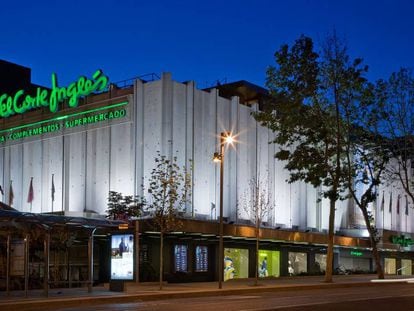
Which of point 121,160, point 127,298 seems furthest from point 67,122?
point 127,298

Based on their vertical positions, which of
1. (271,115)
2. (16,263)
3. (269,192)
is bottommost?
(16,263)

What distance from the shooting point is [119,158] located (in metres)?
45.3

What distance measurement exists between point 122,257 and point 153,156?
12267 mm

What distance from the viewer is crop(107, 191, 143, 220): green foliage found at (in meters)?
40.5

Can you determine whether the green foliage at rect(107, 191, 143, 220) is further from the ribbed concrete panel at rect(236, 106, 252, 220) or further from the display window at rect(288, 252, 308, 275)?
the display window at rect(288, 252, 308, 275)

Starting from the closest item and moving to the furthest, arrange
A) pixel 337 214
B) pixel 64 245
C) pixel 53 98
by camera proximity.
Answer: pixel 64 245
pixel 53 98
pixel 337 214

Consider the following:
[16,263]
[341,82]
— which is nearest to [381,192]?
[341,82]

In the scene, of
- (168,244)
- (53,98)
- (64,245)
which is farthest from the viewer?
(53,98)

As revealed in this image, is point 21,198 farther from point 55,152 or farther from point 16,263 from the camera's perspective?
point 16,263

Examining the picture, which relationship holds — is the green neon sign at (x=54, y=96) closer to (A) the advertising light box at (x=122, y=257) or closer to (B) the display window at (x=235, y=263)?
(B) the display window at (x=235, y=263)

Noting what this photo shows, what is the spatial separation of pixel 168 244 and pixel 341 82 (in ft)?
50.9

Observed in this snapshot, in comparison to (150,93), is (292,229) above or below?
below

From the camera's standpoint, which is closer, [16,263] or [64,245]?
[16,263]

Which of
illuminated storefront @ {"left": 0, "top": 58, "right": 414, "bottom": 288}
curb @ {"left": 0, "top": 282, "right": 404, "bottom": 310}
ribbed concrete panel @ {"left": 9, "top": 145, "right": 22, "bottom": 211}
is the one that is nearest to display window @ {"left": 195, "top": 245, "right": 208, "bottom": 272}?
illuminated storefront @ {"left": 0, "top": 58, "right": 414, "bottom": 288}
